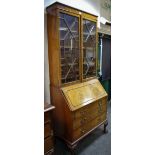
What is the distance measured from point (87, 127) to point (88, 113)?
0.67ft

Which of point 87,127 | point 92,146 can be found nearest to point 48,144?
point 87,127

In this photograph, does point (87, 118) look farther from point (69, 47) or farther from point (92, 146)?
point (69, 47)

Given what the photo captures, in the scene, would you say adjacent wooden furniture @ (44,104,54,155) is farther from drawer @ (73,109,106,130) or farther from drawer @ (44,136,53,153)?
drawer @ (73,109,106,130)

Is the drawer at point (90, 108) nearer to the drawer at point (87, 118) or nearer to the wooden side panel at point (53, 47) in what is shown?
the drawer at point (87, 118)

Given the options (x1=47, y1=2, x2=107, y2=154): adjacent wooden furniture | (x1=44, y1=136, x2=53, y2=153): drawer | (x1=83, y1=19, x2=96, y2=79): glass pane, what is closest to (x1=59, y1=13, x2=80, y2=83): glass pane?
(x1=47, y1=2, x2=107, y2=154): adjacent wooden furniture

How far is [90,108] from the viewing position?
7.07 feet

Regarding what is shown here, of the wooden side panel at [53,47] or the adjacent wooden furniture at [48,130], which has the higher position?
the wooden side panel at [53,47]

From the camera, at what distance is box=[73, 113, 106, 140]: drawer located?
6.50ft

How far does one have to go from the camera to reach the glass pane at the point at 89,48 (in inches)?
94.0

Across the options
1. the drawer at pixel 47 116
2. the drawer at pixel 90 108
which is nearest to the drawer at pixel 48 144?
the drawer at pixel 47 116
